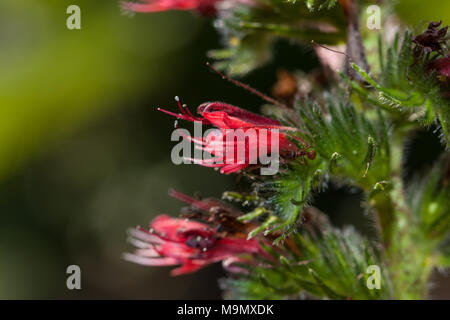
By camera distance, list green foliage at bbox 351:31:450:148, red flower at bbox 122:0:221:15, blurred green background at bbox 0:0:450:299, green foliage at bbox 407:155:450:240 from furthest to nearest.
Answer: blurred green background at bbox 0:0:450:299
red flower at bbox 122:0:221:15
green foliage at bbox 407:155:450:240
green foliage at bbox 351:31:450:148

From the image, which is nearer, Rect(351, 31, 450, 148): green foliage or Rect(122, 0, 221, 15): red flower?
Rect(351, 31, 450, 148): green foliage

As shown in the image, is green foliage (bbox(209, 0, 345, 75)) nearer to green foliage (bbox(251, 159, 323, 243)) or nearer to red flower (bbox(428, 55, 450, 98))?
red flower (bbox(428, 55, 450, 98))

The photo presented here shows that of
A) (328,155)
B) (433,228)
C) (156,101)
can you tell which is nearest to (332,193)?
(156,101)

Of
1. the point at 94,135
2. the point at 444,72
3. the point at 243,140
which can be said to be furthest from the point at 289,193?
the point at 94,135

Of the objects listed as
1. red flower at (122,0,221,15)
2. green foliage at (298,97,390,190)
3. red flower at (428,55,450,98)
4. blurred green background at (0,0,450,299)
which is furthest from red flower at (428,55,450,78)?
blurred green background at (0,0,450,299)

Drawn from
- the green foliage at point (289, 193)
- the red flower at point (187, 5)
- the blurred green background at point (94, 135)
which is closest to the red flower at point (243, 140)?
the green foliage at point (289, 193)

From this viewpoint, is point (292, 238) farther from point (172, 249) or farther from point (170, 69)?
point (170, 69)
